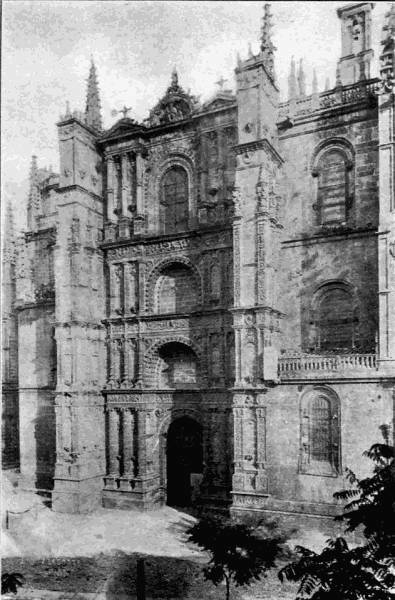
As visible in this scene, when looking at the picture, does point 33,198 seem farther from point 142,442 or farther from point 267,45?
point 267,45

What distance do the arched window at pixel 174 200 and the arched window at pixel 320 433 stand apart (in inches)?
391

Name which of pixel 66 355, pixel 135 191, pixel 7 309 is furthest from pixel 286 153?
pixel 7 309

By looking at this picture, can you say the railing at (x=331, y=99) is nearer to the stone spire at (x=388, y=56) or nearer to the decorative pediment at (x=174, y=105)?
the stone spire at (x=388, y=56)

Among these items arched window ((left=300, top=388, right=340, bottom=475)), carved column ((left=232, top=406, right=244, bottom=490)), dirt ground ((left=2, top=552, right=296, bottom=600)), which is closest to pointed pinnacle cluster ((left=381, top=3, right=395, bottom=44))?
arched window ((left=300, top=388, right=340, bottom=475))

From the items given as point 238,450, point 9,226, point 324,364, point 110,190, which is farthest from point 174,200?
point 9,226

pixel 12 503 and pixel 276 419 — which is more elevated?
pixel 276 419

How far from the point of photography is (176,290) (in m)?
23.3

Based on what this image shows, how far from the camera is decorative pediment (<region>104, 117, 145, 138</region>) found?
24297 millimetres

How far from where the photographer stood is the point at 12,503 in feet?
78.1

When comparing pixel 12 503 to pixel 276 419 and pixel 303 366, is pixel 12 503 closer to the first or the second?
pixel 276 419

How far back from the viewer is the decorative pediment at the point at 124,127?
24.3m

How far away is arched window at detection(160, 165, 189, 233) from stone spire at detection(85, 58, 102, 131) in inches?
203

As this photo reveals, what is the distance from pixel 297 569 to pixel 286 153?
18.6m

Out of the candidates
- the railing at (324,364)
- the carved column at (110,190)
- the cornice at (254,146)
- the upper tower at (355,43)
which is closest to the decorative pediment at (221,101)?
the cornice at (254,146)
